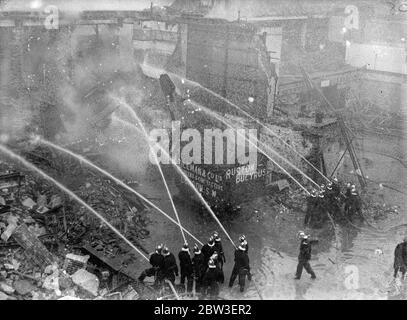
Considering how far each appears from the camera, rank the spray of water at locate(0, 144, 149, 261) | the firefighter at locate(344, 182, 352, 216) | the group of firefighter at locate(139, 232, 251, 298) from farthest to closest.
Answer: the firefighter at locate(344, 182, 352, 216)
the spray of water at locate(0, 144, 149, 261)
the group of firefighter at locate(139, 232, 251, 298)

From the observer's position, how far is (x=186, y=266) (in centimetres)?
1276

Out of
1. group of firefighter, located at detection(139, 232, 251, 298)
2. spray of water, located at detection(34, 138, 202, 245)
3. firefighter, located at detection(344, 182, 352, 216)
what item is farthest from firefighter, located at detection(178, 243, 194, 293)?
firefighter, located at detection(344, 182, 352, 216)

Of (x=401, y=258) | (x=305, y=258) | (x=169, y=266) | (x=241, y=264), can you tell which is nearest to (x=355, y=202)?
(x=401, y=258)

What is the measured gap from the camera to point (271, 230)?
1686 centimetres

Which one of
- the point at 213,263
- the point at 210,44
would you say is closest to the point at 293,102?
the point at 210,44

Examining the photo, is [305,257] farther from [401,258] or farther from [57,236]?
[57,236]

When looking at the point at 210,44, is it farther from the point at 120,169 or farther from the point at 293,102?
the point at 120,169

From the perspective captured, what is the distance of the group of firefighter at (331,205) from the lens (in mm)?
17031

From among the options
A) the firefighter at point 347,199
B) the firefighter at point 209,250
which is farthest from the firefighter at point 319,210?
the firefighter at point 209,250

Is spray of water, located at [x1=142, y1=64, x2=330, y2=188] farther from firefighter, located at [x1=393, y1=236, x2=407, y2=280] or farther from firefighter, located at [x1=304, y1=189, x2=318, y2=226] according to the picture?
firefighter, located at [x1=393, y1=236, x2=407, y2=280]

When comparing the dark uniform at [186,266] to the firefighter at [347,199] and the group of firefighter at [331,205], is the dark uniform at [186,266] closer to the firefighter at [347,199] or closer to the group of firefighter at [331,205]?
the group of firefighter at [331,205]

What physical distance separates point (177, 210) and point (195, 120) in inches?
289

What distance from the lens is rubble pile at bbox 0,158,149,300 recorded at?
12078 mm

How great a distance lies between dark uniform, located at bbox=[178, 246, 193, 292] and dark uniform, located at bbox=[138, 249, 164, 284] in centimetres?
57
